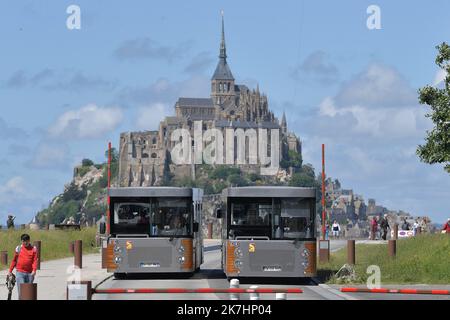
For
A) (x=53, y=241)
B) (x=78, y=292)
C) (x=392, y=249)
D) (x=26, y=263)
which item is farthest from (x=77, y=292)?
(x=53, y=241)

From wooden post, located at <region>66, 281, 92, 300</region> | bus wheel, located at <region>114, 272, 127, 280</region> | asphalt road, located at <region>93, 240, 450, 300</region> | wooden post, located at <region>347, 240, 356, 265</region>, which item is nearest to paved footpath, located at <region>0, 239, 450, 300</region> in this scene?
asphalt road, located at <region>93, 240, 450, 300</region>

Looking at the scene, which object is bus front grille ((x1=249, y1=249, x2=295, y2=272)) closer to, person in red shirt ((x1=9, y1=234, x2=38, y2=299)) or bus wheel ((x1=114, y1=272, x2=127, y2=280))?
bus wheel ((x1=114, y1=272, x2=127, y2=280))

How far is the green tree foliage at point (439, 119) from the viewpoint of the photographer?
4241 centimetres

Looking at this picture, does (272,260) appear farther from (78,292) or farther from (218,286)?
(78,292)

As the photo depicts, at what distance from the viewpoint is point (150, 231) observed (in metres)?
32.6

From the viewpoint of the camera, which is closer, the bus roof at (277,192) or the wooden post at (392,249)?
the bus roof at (277,192)

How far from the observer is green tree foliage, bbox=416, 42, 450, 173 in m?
42.4

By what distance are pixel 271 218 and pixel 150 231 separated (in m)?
3.37

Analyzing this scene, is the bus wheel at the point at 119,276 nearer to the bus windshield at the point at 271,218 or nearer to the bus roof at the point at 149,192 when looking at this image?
the bus roof at the point at 149,192

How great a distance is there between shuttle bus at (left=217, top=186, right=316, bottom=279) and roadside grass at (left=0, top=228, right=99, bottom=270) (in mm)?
19523

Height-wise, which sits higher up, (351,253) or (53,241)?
(53,241)

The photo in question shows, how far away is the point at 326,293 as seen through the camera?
2817cm

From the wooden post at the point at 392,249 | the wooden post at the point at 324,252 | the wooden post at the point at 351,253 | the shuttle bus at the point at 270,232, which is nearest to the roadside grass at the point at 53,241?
the wooden post at the point at 324,252

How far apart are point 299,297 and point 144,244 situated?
23.5 ft
